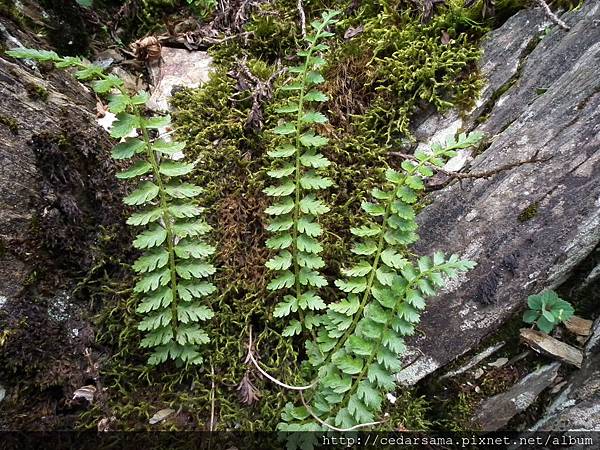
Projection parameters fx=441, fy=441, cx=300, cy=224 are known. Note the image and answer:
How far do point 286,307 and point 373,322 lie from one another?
56 centimetres

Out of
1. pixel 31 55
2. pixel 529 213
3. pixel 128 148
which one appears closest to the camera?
pixel 31 55

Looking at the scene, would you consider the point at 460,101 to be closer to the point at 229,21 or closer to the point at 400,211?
the point at 400,211

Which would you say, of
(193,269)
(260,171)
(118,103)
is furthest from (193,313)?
(118,103)

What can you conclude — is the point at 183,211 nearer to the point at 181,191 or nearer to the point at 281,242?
the point at 181,191

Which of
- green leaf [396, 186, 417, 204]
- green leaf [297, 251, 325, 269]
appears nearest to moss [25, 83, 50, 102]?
green leaf [297, 251, 325, 269]

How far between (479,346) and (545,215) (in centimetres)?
99

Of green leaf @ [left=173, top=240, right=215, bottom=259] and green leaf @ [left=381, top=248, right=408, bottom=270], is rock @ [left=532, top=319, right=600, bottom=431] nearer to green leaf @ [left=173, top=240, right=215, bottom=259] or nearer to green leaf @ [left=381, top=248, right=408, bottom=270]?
green leaf @ [left=381, top=248, right=408, bottom=270]

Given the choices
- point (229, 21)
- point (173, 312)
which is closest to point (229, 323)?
point (173, 312)

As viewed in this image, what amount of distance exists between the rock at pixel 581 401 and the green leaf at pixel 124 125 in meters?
3.07

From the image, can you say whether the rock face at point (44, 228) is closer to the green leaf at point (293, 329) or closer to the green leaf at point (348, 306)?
the green leaf at point (293, 329)

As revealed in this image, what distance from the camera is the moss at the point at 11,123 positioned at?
2.60m

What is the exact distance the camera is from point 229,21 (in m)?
4.11

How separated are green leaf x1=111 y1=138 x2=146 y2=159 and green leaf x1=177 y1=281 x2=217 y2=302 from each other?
828mm

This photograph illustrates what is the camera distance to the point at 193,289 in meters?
2.73
